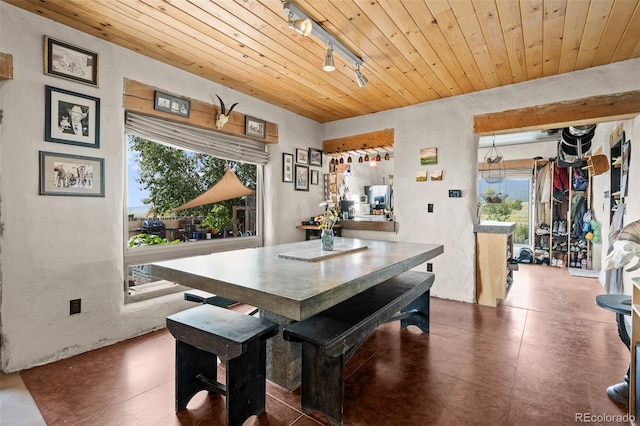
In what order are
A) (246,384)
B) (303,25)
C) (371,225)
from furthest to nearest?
(371,225) → (303,25) → (246,384)

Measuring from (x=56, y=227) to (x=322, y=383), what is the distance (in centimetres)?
238

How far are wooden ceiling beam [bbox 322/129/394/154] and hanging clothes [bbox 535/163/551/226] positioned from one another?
412 centimetres

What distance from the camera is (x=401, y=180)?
4.57 meters

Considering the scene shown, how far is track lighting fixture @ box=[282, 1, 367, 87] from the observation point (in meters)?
2.09

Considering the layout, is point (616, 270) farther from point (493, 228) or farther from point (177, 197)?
point (177, 197)

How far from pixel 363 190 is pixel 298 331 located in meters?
7.37

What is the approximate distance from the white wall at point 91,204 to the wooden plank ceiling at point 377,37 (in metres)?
0.16

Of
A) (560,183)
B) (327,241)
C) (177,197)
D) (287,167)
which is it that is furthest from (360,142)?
(560,183)

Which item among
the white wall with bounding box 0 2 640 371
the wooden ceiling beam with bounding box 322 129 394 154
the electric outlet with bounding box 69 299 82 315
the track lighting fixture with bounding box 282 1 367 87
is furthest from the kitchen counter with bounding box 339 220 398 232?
the electric outlet with bounding box 69 299 82 315

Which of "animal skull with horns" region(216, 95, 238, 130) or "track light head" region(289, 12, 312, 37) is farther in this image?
"animal skull with horns" region(216, 95, 238, 130)

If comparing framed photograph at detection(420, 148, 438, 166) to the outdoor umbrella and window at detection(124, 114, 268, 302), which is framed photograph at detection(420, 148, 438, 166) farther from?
the outdoor umbrella

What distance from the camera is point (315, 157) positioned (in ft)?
16.9

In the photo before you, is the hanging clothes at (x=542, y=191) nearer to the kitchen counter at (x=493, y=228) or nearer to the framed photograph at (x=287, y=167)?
the kitchen counter at (x=493, y=228)

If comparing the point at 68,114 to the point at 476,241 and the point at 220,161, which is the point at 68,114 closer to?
the point at 220,161
